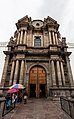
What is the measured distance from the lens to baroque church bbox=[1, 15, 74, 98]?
51.6 ft

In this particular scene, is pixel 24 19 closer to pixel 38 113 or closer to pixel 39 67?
pixel 39 67

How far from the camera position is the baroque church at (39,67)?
51.6 ft

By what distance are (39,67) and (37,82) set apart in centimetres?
248

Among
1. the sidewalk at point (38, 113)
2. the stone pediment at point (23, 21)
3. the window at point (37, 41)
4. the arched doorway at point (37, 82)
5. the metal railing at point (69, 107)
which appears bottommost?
the sidewalk at point (38, 113)

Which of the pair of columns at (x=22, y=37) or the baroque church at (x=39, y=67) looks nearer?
the baroque church at (x=39, y=67)

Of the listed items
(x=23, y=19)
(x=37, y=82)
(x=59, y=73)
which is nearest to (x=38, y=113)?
(x=37, y=82)

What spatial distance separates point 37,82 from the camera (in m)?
16.6

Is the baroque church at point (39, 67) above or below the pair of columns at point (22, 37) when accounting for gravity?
below

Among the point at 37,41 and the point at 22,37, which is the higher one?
the point at 22,37

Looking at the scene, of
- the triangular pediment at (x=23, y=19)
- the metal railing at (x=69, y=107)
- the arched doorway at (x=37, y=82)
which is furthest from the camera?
the triangular pediment at (x=23, y=19)

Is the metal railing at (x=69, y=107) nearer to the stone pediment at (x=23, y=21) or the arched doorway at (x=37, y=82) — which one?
the arched doorway at (x=37, y=82)

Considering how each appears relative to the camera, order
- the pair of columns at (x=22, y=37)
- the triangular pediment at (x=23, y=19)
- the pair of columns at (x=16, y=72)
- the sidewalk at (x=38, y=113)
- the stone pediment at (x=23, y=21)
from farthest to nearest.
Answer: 1. the triangular pediment at (x=23, y=19)
2. the stone pediment at (x=23, y=21)
3. the pair of columns at (x=22, y=37)
4. the pair of columns at (x=16, y=72)
5. the sidewalk at (x=38, y=113)

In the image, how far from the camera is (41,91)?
56.9 feet

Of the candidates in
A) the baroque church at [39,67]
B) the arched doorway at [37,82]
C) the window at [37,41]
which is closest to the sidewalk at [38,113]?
the baroque church at [39,67]
